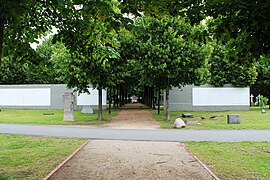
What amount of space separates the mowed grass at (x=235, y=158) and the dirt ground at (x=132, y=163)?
39cm

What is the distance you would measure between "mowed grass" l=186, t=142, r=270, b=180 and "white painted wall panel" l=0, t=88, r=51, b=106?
27613 millimetres

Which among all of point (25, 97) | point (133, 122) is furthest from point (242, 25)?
point (25, 97)

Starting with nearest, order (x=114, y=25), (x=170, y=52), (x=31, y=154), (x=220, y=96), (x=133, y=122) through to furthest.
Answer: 1. (x=114, y=25)
2. (x=31, y=154)
3. (x=170, y=52)
4. (x=133, y=122)
5. (x=220, y=96)

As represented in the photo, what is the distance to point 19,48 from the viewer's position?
6523 mm

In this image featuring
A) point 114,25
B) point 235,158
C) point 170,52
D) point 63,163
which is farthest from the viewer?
point 170,52

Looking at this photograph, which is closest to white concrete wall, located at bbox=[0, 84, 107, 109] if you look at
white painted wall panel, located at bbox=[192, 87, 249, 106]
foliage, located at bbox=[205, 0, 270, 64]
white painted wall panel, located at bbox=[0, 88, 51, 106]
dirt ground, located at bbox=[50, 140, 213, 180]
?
white painted wall panel, located at bbox=[0, 88, 51, 106]

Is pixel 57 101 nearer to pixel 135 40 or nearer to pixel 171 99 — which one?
pixel 171 99

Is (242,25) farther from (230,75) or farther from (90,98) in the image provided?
(230,75)

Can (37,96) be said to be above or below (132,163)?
above

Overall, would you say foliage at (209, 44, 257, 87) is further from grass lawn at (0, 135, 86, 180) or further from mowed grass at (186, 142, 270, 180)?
grass lawn at (0, 135, 86, 180)

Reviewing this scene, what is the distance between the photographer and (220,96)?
3400 centimetres

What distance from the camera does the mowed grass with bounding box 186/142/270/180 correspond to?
265 inches

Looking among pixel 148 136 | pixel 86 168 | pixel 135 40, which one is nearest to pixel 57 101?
pixel 135 40

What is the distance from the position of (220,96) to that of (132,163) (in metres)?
27.9
